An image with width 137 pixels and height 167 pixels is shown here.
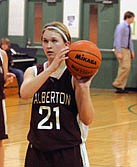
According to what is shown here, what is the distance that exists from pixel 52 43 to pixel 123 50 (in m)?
11.1

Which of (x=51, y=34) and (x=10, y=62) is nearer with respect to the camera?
(x=51, y=34)

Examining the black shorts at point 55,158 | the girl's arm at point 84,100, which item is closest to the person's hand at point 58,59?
the girl's arm at point 84,100

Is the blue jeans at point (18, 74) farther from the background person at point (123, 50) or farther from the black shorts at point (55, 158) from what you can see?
the black shorts at point (55, 158)

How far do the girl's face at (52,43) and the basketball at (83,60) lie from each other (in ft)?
0.23

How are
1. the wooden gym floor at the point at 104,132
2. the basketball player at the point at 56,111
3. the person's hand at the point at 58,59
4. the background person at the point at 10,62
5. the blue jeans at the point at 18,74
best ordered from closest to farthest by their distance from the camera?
1. the person's hand at the point at 58,59
2. the basketball player at the point at 56,111
3. the wooden gym floor at the point at 104,132
4. the background person at the point at 10,62
5. the blue jeans at the point at 18,74

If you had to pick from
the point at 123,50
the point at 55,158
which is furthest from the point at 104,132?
the point at 123,50

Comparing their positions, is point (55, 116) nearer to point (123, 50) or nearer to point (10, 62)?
point (10, 62)

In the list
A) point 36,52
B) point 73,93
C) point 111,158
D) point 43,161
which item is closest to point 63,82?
point 73,93

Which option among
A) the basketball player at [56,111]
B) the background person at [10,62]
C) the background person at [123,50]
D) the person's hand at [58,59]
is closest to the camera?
the person's hand at [58,59]

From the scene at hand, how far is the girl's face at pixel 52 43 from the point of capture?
312 centimetres

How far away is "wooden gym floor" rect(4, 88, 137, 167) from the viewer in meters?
6.62

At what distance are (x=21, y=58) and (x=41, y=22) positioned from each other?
6.81 ft

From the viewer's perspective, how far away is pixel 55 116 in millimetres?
3193

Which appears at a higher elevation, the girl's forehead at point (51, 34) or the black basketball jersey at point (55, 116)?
the girl's forehead at point (51, 34)
